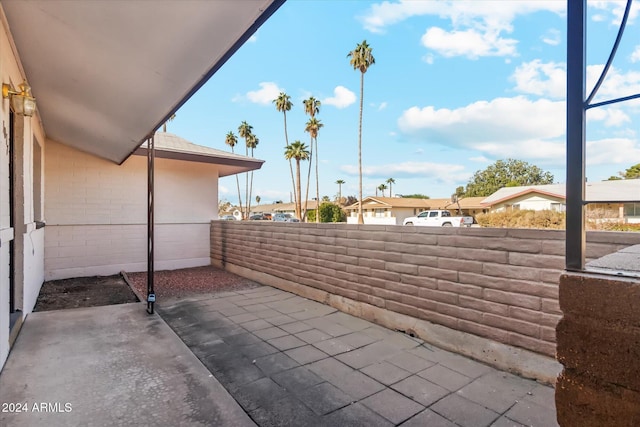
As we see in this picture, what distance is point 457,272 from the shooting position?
346 centimetres

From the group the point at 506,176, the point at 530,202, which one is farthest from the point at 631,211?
the point at 506,176

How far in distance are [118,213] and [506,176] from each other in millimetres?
48034

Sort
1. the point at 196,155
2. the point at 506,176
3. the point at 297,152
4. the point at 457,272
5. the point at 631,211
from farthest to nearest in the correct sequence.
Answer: the point at 506,176, the point at 297,152, the point at 196,155, the point at 457,272, the point at 631,211

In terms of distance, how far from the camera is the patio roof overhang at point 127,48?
80.9 inches

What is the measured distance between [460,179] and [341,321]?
2035 inches

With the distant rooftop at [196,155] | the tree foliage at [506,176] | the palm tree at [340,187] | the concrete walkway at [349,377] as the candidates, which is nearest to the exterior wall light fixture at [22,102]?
the concrete walkway at [349,377]

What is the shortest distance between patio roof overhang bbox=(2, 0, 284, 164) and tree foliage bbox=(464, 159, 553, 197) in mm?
46074

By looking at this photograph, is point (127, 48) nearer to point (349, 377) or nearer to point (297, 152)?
point (349, 377)

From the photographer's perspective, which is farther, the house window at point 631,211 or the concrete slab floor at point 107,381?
the concrete slab floor at point 107,381

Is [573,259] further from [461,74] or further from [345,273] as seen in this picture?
[461,74]

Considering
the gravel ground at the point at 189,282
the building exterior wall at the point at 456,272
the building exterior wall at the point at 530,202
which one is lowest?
the gravel ground at the point at 189,282

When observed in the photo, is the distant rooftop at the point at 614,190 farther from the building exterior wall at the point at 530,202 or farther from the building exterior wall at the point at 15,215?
the building exterior wall at the point at 530,202

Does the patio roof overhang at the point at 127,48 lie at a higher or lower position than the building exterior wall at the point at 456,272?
higher

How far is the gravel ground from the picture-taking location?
6188 millimetres
